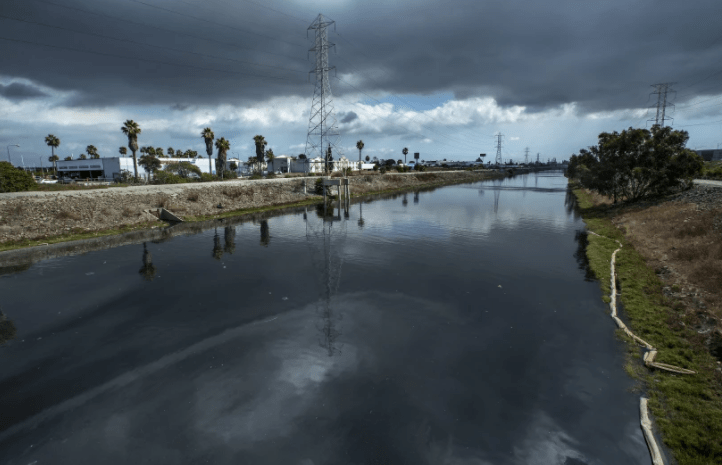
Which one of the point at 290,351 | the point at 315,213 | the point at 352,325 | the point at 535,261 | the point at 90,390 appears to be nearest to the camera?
the point at 90,390

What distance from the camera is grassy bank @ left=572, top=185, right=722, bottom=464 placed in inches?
407

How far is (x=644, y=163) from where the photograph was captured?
50125 mm

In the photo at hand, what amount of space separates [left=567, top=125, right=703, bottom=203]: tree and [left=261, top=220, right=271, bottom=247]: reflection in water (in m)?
51.2

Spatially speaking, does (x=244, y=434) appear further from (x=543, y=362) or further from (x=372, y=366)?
(x=543, y=362)

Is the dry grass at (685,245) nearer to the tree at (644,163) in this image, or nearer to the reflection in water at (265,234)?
the tree at (644,163)

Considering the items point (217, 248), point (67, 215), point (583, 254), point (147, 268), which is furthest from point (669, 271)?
point (67, 215)

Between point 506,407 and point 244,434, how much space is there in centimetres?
921

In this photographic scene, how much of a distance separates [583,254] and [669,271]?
342 inches

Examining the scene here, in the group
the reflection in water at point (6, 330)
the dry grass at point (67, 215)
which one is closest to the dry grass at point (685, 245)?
the reflection in water at point (6, 330)

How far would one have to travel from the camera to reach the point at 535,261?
30.5 meters

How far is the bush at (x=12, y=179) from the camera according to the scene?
48.4 meters

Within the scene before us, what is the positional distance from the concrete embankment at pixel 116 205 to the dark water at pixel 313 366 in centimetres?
1344

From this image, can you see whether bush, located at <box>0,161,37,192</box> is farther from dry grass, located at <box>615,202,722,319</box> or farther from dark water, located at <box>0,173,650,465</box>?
dry grass, located at <box>615,202,722,319</box>

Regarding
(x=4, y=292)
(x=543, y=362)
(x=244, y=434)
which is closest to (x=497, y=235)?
(x=543, y=362)
